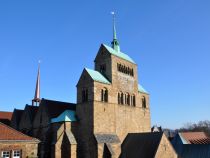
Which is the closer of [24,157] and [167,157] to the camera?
[24,157]

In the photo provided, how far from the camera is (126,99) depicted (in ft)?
163

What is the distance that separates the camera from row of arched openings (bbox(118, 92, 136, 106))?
1898 inches

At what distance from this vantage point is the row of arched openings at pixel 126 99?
158ft

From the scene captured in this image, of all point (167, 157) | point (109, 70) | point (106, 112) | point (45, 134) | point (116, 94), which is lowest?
point (167, 157)

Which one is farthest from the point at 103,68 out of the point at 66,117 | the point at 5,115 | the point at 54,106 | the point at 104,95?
the point at 5,115

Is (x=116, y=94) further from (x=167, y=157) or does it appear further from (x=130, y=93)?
(x=167, y=157)

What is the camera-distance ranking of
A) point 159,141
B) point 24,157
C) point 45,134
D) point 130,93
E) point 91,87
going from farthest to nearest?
point 130,93
point 45,134
point 91,87
point 159,141
point 24,157

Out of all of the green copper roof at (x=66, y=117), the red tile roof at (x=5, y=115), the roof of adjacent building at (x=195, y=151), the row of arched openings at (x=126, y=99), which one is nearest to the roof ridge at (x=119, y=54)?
the row of arched openings at (x=126, y=99)

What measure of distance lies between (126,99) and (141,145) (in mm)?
9842

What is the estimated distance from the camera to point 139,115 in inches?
2040

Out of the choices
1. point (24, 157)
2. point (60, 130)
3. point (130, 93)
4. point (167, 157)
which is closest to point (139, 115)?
point (130, 93)

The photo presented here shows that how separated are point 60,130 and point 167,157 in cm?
1668

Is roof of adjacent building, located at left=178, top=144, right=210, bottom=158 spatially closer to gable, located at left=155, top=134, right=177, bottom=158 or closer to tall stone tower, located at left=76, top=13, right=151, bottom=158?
gable, located at left=155, top=134, right=177, bottom=158

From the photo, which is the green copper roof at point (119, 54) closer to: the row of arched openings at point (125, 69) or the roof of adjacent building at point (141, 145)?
the row of arched openings at point (125, 69)
